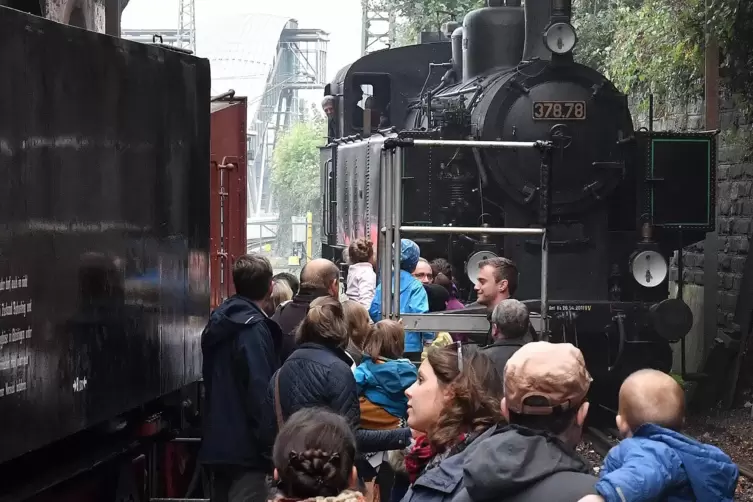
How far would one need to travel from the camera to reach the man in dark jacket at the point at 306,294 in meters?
6.24

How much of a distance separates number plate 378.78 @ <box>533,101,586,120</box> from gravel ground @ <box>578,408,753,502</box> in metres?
2.99

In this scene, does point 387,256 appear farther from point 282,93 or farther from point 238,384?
point 282,93

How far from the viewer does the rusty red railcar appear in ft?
27.3

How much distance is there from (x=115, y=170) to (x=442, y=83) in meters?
9.53

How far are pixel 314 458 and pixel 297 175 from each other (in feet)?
191

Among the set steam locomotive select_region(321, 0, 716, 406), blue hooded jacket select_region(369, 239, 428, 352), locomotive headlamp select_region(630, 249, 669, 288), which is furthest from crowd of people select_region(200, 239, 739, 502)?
locomotive headlamp select_region(630, 249, 669, 288)

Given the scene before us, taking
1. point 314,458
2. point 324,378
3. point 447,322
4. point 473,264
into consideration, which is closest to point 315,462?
point 314,458

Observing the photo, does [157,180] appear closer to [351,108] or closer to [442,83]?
[442,83]

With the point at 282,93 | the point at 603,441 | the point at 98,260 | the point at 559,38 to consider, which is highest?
the point at 282,93

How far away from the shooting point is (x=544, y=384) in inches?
118

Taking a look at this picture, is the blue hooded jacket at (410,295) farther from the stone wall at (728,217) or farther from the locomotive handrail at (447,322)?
the stone wall at (728,217)

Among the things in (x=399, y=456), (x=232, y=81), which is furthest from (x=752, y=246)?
(x=232, y=81)

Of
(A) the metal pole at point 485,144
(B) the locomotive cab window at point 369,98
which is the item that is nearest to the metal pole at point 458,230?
(A) the metal pole at point 485,144

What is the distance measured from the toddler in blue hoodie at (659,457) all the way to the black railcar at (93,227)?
189 centimetres
